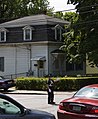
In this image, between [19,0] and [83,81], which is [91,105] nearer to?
[83,81]

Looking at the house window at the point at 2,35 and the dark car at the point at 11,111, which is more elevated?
the house window at the point at 2,35

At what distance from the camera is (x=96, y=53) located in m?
35.3

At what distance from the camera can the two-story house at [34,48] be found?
4500cm

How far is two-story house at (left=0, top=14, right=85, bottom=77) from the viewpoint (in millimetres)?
45000

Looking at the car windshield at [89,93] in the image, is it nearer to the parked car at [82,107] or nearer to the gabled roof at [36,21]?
the parked car at [82,107]

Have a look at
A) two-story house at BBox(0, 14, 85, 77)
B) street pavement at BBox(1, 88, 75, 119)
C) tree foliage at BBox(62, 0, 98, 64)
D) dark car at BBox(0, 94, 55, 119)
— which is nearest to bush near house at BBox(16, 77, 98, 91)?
street pavement at BBox(1, 88, 75, 119)

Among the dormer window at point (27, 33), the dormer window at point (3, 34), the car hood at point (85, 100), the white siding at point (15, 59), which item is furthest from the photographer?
the dormer window at point (3, 34)

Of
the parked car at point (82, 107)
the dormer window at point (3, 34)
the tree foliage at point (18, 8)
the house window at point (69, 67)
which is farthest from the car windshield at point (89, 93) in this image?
the tree foliage at point (18, 8)

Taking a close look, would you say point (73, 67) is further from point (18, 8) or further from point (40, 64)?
point (18, 8)

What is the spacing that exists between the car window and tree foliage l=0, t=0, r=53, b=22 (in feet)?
205

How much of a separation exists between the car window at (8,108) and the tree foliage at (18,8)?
62346 millimetres

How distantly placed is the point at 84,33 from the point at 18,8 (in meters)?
34.9

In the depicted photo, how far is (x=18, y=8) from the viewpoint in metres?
71.4

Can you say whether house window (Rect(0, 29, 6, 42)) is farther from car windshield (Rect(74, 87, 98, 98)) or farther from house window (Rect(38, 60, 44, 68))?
car windshield (Rect(74, 87, 98, 98))
